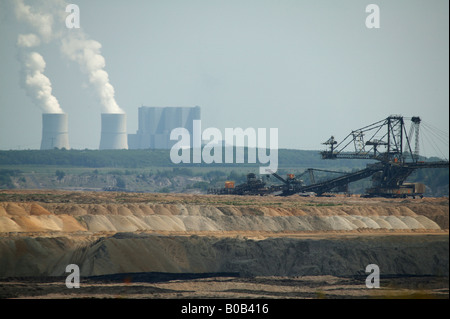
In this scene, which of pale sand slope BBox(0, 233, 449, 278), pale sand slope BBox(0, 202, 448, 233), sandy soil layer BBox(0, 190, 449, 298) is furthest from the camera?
pale sand slope BBox(0, 202, 448, 233)

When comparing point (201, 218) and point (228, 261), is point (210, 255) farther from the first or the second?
point (201, 218)

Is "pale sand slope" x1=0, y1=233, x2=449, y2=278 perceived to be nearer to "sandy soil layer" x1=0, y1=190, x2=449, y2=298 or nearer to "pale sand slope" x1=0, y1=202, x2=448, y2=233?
"sandy soil layer" x1=0, y1=190, x2=449, y2=298

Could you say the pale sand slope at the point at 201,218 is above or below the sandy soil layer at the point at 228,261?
above

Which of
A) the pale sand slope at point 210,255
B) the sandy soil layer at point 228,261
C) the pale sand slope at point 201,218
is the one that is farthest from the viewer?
the pale sand slope at point 201,218

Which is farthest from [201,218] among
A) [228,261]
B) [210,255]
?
[228,261]

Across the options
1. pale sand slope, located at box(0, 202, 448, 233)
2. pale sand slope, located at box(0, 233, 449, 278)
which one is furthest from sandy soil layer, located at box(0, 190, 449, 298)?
pale sand slope, located at box(0, 202, 448, 233)

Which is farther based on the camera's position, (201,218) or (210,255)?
(201,218)

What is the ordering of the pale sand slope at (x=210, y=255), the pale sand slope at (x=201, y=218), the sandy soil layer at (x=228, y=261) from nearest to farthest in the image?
the sandy soil layer at (x=228, y=261), the pale sand slope at (x=210, y=255), the pale sand slope at (x=201, y=218)

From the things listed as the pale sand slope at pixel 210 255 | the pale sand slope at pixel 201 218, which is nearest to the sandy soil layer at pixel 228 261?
the pale sand slope at pixel 210 255

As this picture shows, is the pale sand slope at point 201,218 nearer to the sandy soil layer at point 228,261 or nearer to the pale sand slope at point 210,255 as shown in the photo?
the sandy soil layer at point 228,261

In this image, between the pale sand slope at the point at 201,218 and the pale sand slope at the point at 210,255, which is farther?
the pale sand slope at the point at 201,218

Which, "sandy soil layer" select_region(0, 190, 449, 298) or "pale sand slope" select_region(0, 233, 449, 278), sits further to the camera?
"pale sand slope" select_region(0, 233, 449, 278)

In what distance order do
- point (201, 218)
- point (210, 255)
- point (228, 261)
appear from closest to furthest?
1. point (228, 261)
2. point (210, 255)
3. point (201, 218)
